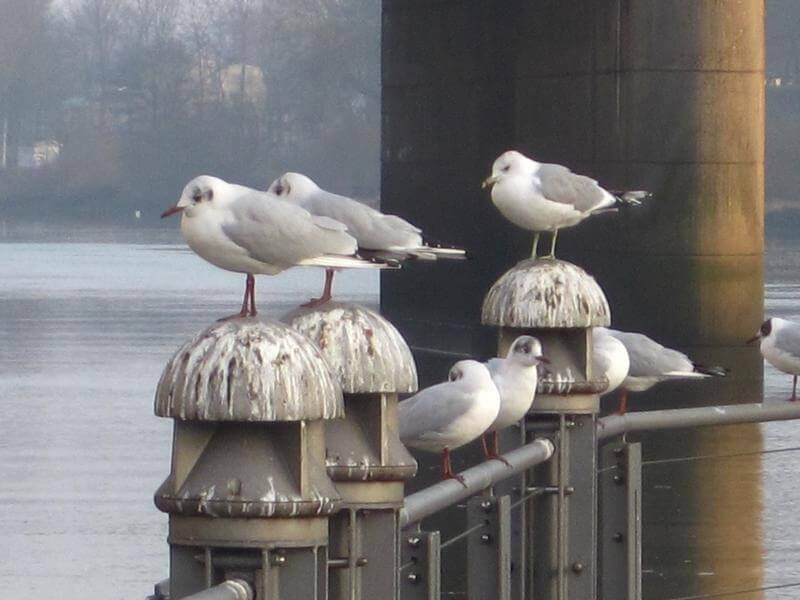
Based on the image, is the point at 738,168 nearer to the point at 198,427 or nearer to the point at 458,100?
the point at 458,100

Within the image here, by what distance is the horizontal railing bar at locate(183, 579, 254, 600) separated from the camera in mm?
3147

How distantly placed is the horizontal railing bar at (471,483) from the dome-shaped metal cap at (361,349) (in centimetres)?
29

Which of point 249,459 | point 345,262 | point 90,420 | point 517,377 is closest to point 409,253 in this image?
point 345,262

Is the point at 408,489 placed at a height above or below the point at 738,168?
below

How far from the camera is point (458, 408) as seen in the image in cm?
626

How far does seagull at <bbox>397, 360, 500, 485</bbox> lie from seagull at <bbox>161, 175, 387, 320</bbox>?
0.40 metres

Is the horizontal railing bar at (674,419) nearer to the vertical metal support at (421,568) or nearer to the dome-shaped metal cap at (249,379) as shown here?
the vertical metal support at (421,568)

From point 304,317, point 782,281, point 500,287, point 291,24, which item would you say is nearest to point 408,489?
point 500,287

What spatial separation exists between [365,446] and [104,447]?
40.4ft

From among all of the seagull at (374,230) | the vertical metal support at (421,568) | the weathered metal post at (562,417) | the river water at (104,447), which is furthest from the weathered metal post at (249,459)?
the seagull at (374,230)

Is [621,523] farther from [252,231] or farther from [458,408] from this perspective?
[252,231]

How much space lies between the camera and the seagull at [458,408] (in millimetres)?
6172

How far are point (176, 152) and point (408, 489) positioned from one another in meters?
111

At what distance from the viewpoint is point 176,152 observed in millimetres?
122250
